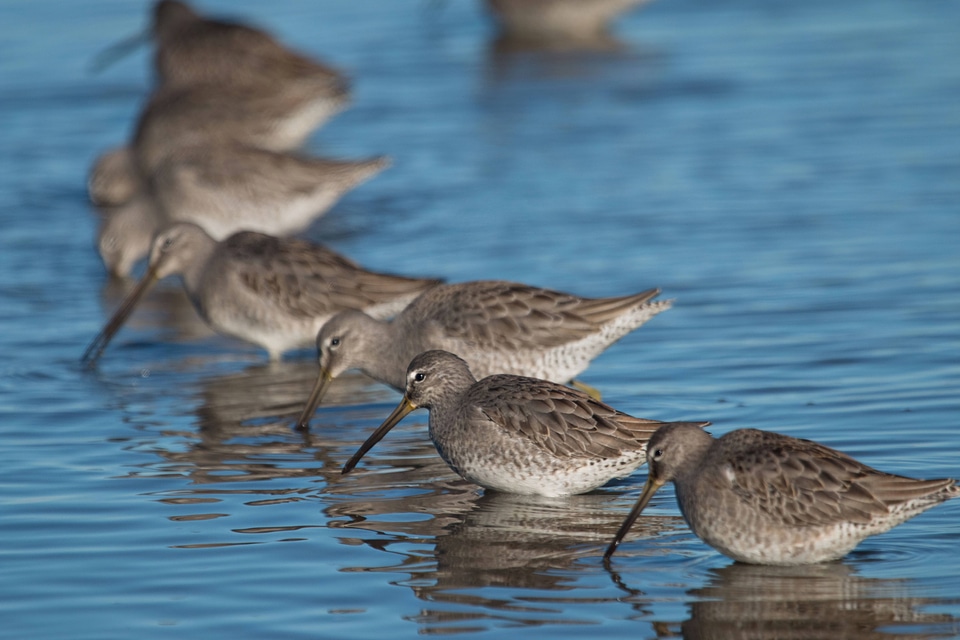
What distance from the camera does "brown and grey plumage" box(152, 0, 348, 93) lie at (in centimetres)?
1532

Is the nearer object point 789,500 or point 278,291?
point 789,500

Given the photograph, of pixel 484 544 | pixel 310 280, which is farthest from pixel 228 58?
pixel 484 544

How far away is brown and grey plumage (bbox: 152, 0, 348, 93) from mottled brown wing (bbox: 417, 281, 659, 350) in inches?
299

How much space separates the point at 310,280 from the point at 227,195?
2899mm

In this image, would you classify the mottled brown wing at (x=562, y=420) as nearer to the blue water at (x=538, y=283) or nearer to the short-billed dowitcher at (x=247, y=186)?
the blue water at (x=538, y=283)

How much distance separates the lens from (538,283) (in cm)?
989

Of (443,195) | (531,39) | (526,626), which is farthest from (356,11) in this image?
(526,626)

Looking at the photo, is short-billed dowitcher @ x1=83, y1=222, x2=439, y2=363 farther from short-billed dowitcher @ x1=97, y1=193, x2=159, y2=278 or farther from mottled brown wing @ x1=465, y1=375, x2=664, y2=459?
mottled brown wing @ x1=465, y1=375, x2=664, y2=459

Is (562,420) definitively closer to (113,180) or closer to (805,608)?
(805,608)

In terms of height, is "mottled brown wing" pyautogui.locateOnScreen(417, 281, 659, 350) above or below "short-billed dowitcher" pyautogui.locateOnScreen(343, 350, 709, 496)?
above

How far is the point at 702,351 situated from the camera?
27.4 feet

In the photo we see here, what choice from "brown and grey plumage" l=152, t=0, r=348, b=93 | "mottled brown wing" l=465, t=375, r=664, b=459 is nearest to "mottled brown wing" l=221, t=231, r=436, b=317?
"mottled brown wing" l=465, t=375, r=664, b=459

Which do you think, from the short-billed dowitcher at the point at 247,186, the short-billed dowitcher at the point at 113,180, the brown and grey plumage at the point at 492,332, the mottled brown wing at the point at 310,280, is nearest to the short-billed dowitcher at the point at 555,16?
the short-billed dowitcher at the point at 113,180

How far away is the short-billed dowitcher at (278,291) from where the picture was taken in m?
8.78
